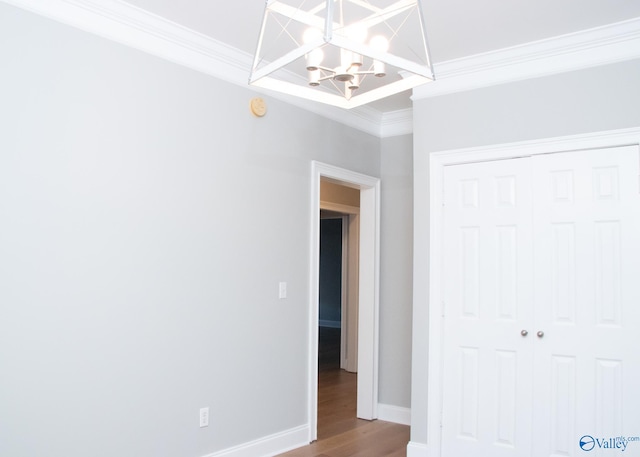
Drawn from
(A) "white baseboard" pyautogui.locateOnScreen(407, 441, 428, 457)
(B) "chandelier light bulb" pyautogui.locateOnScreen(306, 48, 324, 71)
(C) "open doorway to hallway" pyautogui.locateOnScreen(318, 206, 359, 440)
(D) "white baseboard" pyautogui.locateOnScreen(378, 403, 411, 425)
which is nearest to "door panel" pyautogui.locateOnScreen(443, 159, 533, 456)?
(A) "white baseboard" pyautogui.locateOnScreen(407, 441, 428, 457)

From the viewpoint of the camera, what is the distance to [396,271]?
16.5ft

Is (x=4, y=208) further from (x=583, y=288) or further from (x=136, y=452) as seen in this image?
(x=583, y=288)

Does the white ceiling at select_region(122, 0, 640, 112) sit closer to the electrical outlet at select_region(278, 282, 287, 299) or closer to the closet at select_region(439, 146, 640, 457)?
the closet at select_region(439, 146, 640, 457)

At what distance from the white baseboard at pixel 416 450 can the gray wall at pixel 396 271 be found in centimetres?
93

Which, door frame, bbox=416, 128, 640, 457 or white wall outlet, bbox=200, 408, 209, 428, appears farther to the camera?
door frame, bbox=416, 128, 640, 457

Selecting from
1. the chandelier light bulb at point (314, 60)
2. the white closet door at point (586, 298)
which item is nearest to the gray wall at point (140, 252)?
the chandelier light bulb at point (314, 60)

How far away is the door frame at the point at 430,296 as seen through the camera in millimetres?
3863

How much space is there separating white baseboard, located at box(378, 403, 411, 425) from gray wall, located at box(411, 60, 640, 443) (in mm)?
921

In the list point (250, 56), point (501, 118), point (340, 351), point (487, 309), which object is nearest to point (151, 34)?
point (250, 56)

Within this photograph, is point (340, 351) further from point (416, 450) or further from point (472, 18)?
point (472, 18)

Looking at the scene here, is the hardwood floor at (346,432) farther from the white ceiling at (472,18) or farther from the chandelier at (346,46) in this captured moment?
the white ceiling at (472,18)

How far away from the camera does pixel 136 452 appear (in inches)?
122

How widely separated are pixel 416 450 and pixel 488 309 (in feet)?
3.79

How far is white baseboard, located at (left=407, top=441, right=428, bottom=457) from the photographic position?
3.88 m
